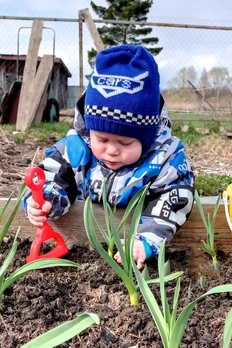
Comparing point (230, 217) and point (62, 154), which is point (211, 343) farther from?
point (62, 154)

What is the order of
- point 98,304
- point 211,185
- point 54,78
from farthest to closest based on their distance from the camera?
1. point 54,78
2. point 211,185
3. point 98,304

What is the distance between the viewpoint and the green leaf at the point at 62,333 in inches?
31.5

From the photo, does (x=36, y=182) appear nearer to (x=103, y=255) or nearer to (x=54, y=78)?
(x=103, y=255)

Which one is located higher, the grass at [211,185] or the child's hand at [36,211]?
the child's hand at [36,211]

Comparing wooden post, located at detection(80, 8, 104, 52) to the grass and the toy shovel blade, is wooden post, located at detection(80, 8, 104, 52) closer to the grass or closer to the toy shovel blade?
the grass

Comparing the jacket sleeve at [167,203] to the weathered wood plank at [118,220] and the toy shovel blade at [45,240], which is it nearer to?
the weathered wood plank at [118,220]

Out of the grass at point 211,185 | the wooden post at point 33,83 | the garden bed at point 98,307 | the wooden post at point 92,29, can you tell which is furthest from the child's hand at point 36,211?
the wooden post at point 92,29

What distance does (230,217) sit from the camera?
5.52 ft

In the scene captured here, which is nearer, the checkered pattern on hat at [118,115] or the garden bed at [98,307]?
the garden bed at [98,307]

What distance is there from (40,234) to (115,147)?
1.22 ft

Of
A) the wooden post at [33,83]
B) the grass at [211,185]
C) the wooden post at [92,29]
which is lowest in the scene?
the wooden post at [33,83]

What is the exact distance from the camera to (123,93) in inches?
62.5

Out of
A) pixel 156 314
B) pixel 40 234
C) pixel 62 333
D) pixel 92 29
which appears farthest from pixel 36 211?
pixel 92 29

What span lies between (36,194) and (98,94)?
378 mm
